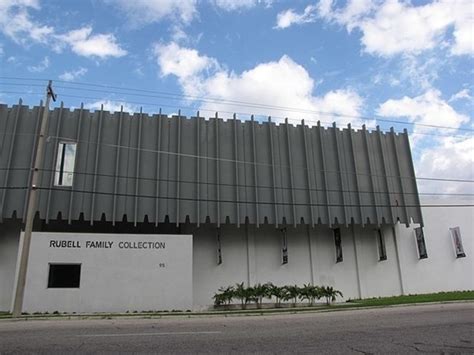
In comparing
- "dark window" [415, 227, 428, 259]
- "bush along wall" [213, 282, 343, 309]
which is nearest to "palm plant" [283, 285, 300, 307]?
"bush along wall" [213, 282, 343, 309]

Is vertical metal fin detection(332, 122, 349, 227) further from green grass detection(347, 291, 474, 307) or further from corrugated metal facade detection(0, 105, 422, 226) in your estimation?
green grass detection(347, 291, 474, 307)

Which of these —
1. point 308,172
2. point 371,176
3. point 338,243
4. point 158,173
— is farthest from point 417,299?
point 158,173

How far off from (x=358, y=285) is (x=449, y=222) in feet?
28.3

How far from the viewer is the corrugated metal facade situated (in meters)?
24.8

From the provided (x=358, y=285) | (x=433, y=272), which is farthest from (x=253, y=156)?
(x=433, y=272)

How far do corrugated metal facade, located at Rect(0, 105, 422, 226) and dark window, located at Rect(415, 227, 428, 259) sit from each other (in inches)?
47.6

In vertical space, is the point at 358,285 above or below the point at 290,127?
below

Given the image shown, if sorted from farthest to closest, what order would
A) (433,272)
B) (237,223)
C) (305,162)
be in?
(433,272) → (305,162) → (237,223)

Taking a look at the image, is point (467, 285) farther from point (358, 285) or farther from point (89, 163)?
point (89, 163)

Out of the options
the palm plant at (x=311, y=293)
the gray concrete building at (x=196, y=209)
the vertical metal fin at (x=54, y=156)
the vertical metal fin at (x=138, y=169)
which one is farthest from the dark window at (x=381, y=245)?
the vertical metal fin at (x=54, y=156)

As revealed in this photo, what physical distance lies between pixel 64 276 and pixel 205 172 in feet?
31.6

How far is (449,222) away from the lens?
31.8m

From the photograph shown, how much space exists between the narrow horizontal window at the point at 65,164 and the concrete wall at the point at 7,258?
3.83 m

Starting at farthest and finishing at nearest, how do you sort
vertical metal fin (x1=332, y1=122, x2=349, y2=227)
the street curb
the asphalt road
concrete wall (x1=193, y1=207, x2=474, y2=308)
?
vertical metal fin (x1=332, y1=122, x2=349, y2=227)
concrete wall (x1=193, y1=207, x2=474, y2=308)
the street curb
the asphalt road
